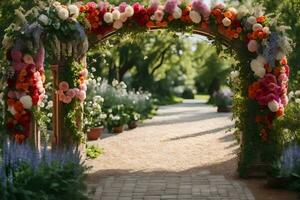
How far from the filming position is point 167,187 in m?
8.34

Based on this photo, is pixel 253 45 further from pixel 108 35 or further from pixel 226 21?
pixel 108 35

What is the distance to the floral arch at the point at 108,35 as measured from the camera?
29.3 feet

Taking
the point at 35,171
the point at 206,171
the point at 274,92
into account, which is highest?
the point at 274,92

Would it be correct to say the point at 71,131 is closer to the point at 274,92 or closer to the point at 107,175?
the point at 107,175

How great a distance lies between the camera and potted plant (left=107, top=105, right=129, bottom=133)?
16.4 meters

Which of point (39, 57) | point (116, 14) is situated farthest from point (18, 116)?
point (116, 14)

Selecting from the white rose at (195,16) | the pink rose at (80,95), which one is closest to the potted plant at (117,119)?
the pink rose at (80,95)

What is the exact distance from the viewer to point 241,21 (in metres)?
9.36

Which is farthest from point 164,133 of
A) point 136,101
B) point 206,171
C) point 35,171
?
point 35,171

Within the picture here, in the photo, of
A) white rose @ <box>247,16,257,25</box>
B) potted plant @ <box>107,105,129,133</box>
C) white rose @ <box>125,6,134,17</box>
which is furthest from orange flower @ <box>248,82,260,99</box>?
potted plant @ <box>107,105,129,133</box>

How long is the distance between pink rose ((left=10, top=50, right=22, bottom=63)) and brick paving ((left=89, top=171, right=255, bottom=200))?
236 centimetres

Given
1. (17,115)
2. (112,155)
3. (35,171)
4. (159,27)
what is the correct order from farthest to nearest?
(112,155)
(159,27)
(17,115)
(35,171)

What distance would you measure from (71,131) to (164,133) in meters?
7.23

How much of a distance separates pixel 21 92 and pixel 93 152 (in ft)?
10.7
